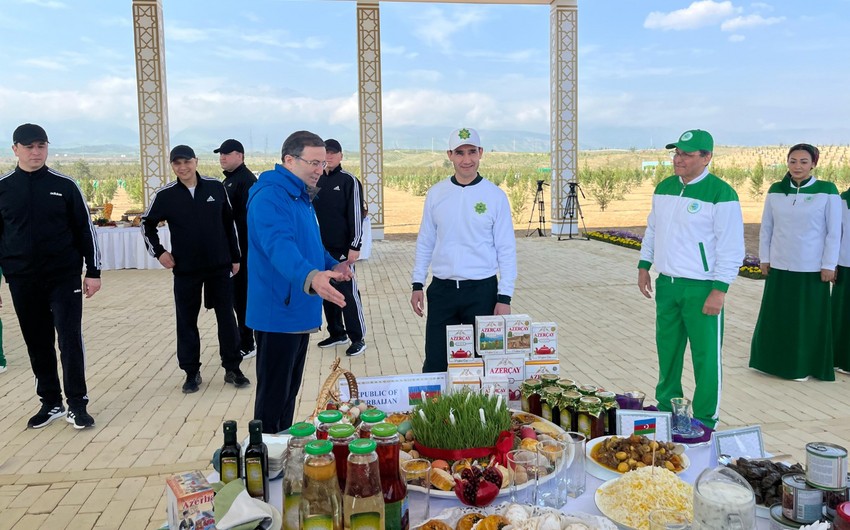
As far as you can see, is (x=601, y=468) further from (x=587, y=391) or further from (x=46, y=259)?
(x=46, y=259)

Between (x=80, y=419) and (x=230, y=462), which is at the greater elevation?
(x=230, y=462)

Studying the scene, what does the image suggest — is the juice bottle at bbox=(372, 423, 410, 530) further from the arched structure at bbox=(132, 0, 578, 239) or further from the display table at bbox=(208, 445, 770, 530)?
the arched structure at bbox=(132, 0, 578, 239)

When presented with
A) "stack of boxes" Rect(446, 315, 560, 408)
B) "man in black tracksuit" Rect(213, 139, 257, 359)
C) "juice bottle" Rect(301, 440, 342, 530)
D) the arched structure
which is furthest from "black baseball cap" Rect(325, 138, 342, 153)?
the arched structure

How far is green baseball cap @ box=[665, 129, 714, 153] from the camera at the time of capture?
336cm

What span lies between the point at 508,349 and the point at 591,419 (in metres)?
0.49

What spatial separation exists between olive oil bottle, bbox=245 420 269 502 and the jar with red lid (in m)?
1.31

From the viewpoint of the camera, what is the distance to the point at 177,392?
4.79m

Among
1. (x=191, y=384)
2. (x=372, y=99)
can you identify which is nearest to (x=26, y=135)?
(x=191, y=384)

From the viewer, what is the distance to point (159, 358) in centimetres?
571

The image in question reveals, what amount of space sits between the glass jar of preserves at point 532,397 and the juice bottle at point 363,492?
1.06 meters

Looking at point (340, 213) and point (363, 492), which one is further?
point (340, 213)

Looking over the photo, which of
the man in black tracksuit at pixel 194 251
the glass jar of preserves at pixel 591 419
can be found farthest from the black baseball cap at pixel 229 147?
the glass jar of preserves at pixel 591 419

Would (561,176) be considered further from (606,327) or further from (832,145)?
(832,145)

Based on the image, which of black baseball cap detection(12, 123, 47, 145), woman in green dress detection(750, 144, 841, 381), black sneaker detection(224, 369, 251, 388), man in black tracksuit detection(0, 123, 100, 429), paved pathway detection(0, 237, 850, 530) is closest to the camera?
paved pathway detection(0, 237, 850, 530)
